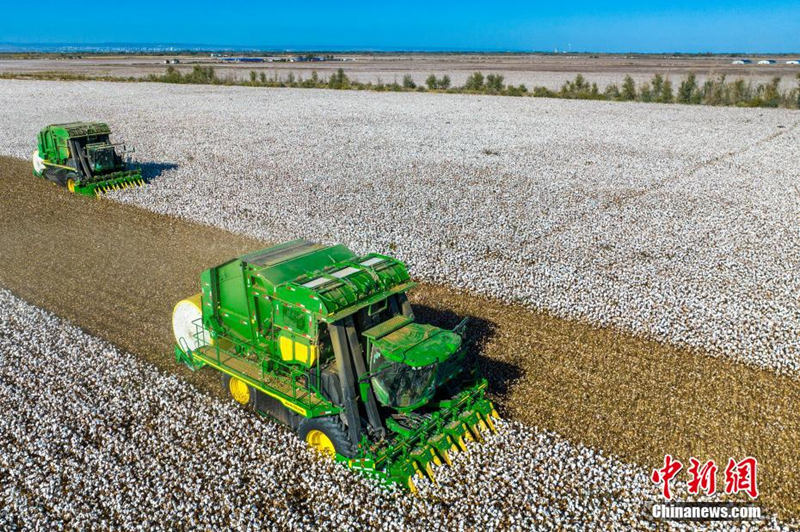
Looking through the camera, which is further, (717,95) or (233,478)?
(717,95)

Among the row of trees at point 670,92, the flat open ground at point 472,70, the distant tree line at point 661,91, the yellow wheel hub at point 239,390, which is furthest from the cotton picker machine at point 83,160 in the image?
the flat open ground at point 472,70

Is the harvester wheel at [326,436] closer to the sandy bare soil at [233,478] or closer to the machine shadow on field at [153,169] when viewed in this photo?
the sandy bare soil at [233,478]

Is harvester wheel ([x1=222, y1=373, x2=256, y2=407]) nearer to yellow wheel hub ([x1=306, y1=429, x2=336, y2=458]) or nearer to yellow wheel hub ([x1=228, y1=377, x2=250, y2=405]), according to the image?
yellow wheel hub ([x1=228, y1=377, x2=250, y2=405])

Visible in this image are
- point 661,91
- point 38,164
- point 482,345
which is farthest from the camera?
point 661,91

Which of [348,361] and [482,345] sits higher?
[348,361]

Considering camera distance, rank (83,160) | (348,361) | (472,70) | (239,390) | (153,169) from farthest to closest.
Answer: (472,70) → (153,169) → (83,160) → (239,390) → (348,361)

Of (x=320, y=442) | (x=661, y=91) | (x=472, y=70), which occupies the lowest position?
(x=320, y=442)

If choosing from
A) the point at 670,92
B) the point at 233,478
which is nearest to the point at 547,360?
the point at 233,478

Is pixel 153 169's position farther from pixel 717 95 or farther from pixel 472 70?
pixel 472 70
